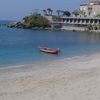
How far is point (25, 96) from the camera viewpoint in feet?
57.3

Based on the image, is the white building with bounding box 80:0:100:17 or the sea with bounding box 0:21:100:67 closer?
the sea with bounding box 0:21:100:67

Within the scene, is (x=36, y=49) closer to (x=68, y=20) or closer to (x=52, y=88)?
(x=52, y=88)

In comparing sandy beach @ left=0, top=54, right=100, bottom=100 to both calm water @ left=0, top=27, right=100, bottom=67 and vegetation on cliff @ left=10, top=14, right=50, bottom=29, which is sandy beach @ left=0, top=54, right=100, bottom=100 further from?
vegetation on cliff @ left=10, top=14, right=50, bottom=29

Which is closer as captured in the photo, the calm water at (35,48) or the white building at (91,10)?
the calm water at (35,48)

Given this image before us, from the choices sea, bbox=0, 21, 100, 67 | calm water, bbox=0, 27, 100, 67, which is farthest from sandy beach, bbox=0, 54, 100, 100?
calm water, bbox=0, 27, 100, 67

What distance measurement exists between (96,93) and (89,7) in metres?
160

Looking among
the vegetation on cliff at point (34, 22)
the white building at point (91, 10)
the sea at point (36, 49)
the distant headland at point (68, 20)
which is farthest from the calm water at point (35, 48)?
the white building at point (91, 10)

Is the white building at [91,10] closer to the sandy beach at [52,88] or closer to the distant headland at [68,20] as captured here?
the distant headland at [68,20]

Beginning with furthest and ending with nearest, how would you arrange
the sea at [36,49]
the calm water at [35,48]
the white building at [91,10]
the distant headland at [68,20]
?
1. the white building at [91,10]
2. the distant headland at [68,20]
3. the calm water at [35,48]
4. the sea at [36,49]

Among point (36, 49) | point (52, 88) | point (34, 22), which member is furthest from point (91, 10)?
point (52, 88)

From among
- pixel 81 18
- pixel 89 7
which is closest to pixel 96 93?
pixel 81 18

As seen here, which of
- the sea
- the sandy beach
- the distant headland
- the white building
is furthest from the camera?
the white building

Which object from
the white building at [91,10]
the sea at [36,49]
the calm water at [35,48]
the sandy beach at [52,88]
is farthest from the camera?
the white building at [91,10]

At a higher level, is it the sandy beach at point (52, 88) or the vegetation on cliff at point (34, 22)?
the sandy beach at point (52, 88)
